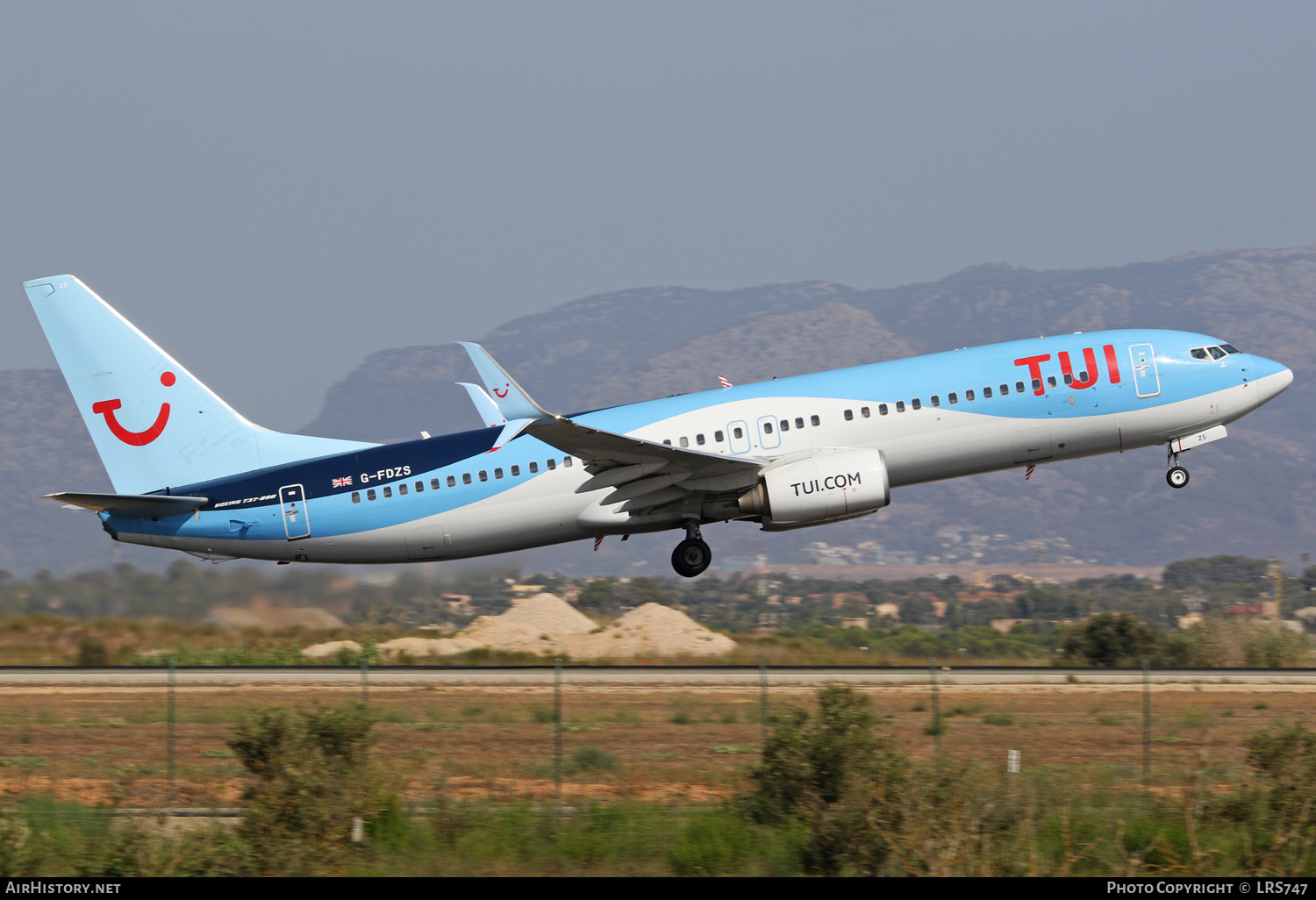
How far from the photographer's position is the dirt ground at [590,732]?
746 inches

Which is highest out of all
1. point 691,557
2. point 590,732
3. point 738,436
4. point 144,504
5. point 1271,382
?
point 1271,382

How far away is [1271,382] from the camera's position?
29438 mm

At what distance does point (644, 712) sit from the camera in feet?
82.4

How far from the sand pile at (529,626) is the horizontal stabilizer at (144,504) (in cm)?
1377

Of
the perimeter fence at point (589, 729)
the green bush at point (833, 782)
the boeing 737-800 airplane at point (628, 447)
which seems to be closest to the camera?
the green bush at point (833, 782)

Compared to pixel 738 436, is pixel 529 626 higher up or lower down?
lower down

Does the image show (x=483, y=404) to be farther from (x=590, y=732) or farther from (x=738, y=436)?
(x=590, y=732)

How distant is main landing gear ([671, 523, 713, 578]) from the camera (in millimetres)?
30844

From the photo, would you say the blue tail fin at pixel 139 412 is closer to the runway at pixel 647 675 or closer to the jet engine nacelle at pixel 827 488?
the runway at pixel 647 675

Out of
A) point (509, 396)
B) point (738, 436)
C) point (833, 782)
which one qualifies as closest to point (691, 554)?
point (738, 436)

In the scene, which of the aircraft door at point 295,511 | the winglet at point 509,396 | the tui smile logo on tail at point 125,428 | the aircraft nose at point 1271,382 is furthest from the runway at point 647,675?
the winglet at point 509,396

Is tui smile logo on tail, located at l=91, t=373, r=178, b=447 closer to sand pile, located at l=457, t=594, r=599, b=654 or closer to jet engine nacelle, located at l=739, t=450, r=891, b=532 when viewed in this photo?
sand pile, located at l=457, t=594, r=599, b=654

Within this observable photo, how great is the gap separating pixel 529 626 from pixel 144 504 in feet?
67.3
